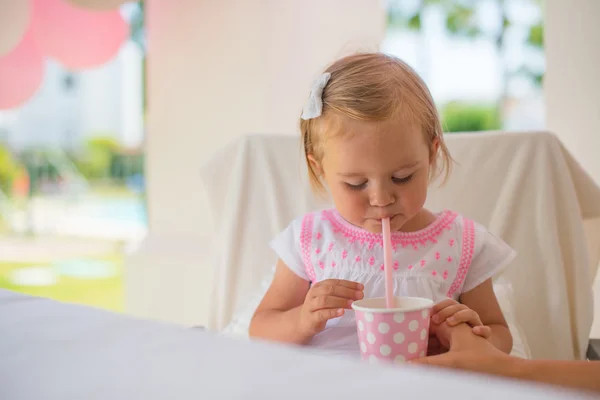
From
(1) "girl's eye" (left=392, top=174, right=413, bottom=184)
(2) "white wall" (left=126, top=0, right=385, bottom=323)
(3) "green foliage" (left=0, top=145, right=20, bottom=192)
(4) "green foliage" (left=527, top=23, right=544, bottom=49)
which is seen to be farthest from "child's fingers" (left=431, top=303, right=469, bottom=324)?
(4) "green foliage" (left=527, top=23, right=544, bottom=49)

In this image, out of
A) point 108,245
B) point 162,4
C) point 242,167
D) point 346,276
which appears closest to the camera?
point 346,276

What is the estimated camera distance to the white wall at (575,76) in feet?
8.37

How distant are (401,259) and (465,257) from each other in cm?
13

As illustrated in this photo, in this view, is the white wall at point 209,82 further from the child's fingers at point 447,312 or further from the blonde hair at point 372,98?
the child's fingers at point 447,312

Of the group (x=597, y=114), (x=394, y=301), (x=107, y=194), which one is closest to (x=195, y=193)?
(x=597, y=114)

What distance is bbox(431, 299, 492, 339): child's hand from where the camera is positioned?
3.38 feet

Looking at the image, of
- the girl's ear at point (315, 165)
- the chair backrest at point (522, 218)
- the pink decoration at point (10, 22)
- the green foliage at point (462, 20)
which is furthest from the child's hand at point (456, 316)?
the green foliage at point (462, 20)

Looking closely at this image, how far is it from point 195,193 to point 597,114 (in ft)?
5.97

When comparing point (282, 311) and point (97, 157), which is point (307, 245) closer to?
point (282, 311)

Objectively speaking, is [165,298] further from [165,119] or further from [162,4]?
[162,4]

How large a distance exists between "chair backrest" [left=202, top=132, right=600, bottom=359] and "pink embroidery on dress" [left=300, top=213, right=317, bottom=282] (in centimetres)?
29

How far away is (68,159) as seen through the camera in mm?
9781

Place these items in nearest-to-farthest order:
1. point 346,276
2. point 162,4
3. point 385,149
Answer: point 385,149
point 346,276
point 162,4

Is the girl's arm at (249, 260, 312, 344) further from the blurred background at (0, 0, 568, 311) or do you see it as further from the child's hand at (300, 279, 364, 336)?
the blurred background at (0, 0, 568, 311)
